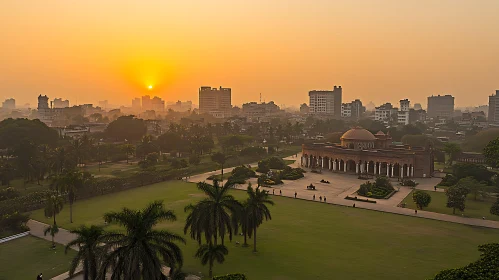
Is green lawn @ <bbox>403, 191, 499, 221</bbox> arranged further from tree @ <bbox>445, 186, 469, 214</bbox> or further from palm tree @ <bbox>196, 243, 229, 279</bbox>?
palm tree @ <bbox>196, 243, 229, 279</bbox>

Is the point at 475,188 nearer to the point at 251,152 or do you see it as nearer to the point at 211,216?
the point at 211,216

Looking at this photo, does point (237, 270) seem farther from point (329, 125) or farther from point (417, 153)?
point (329, 125)

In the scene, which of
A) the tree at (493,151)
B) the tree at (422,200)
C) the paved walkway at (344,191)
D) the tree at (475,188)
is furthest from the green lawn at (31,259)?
the tree at (475,188)

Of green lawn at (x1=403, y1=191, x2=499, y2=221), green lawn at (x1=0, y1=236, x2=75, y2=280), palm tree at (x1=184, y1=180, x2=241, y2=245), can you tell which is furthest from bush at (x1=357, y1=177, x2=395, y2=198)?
green lawn at (x1=0, y1=236, x2=75, y2=280)

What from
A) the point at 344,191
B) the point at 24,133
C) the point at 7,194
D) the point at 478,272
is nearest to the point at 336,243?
the point at 478,272

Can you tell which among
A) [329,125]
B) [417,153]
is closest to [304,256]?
[417,153]
